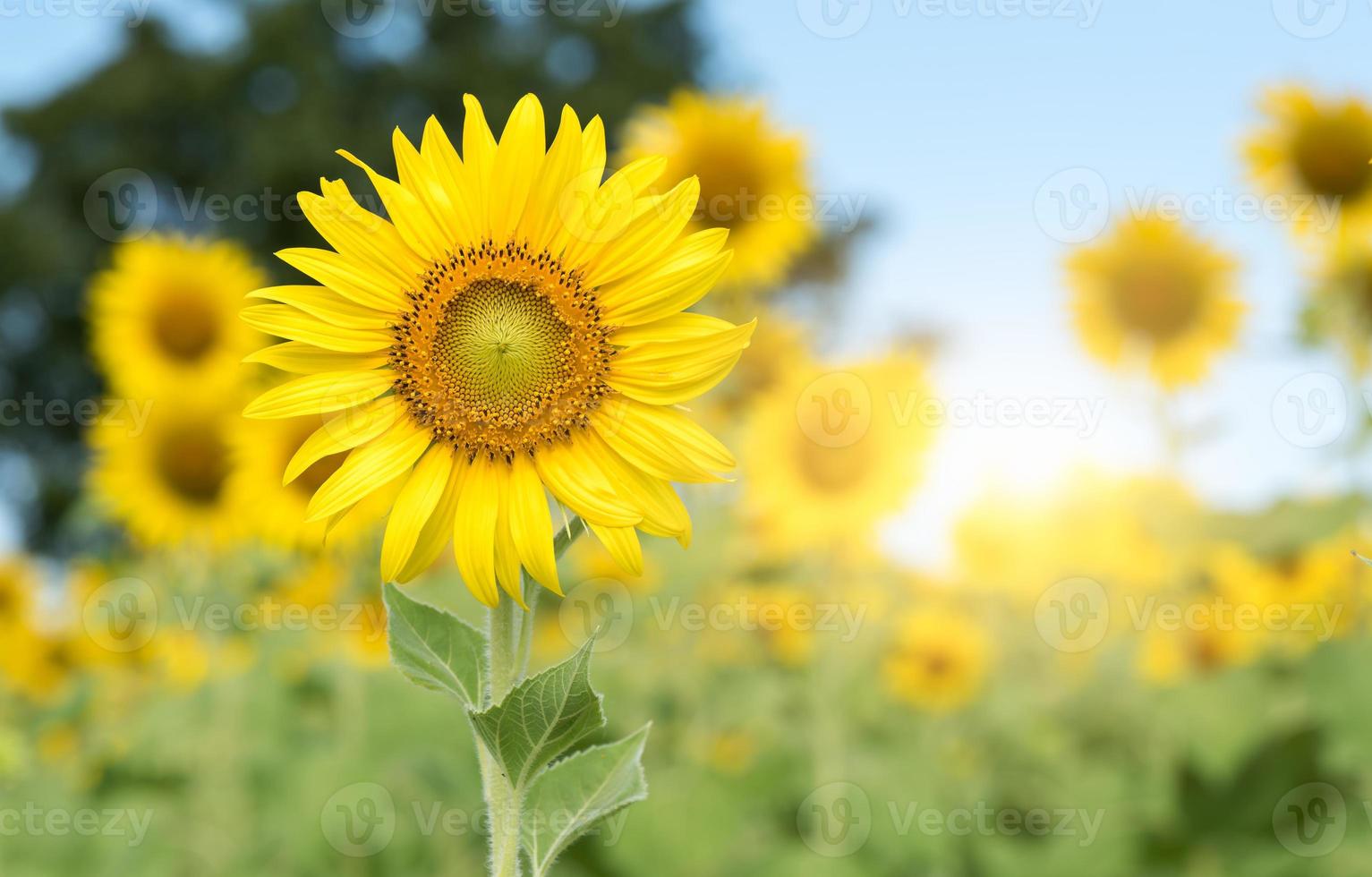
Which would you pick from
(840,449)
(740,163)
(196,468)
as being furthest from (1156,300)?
(196,468)

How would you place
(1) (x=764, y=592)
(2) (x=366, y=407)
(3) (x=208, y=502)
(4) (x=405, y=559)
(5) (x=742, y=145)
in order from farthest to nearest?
(1) (x=764, y=592) < (3) (x=208, y=502) < (5) (x=742, y=145) < (2) (x=366, y=407) < (4) (x=405, y=559)

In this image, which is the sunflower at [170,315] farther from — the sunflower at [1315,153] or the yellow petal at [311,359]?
the sunflower at [1315,153]

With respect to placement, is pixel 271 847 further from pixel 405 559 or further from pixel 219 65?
pixel 219 65

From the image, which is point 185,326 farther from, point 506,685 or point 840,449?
point 506,685

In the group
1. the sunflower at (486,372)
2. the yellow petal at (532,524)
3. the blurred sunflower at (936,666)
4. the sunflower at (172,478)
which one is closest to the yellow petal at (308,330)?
the sunflower at (486,372)

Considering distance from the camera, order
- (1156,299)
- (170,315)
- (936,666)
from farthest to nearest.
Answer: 1. (936,666)
2. (170,315)
3. (1156,299)

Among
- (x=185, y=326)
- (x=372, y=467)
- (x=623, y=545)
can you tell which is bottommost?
(x=623, y=545)

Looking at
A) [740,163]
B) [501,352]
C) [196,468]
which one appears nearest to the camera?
[501,352]

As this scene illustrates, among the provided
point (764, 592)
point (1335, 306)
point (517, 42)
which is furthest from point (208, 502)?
point (517, 42)
